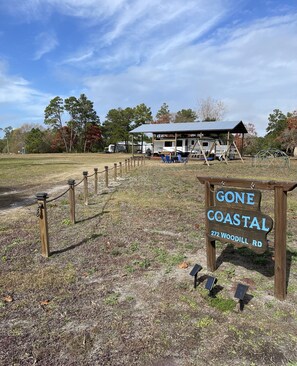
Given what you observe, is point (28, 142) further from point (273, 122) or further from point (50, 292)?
point (50, 292)

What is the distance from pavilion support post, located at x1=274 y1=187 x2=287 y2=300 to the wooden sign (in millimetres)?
97

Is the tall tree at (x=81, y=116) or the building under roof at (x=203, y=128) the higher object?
the tall tree at (x=81, y=116)

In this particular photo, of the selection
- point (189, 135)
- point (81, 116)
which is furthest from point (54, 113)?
point (189, 135)

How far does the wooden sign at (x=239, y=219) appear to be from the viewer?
10.2 ft

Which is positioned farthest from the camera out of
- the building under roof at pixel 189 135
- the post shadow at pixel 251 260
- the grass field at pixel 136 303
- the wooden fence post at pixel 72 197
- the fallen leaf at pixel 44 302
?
the building under roof at pixel 189 135

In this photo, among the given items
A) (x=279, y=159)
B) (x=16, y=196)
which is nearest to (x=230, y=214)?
(x=16, y=196)

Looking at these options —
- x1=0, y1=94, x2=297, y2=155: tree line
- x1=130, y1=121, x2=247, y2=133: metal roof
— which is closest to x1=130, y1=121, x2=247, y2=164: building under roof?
x1=130, y1=121, x2=247, y2=133: metal roof

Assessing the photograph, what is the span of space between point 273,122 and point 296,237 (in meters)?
66.4

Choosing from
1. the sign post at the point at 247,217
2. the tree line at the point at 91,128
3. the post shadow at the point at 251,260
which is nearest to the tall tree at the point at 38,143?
the tree line at the point at 91,128

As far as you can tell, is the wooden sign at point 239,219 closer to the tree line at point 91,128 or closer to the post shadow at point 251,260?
the post shadow at point 251,260

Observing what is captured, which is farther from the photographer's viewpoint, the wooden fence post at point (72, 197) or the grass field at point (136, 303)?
the wooden fence post at point (72, 197)

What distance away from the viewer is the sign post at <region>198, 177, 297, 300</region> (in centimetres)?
297

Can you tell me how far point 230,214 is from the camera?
337 centimetres

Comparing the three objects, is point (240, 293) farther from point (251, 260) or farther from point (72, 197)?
point (72, 197)
